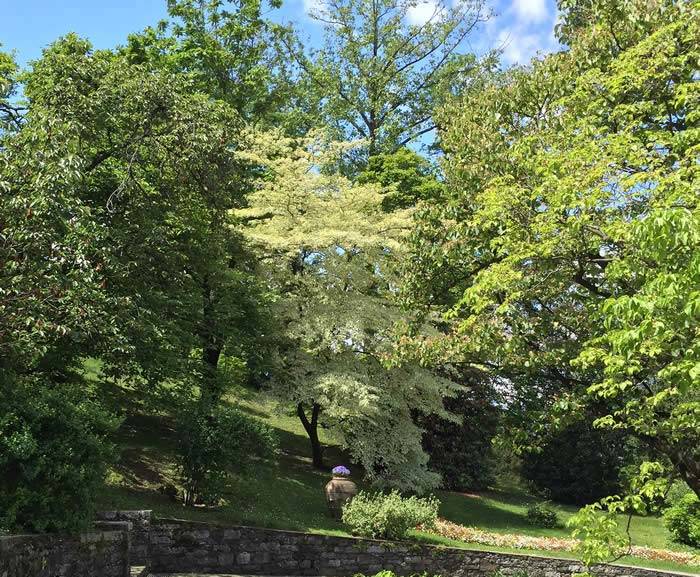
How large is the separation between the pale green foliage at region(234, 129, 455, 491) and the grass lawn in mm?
1587

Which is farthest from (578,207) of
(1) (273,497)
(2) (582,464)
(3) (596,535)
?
(2) (582,464)

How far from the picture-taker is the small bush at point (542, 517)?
19203mm

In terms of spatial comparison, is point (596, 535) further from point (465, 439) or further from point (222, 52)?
point (222, 52)

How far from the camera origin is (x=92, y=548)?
26.5ft

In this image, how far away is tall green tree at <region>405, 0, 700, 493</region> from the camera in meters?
9.12

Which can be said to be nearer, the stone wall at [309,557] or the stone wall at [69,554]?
the stone wall at [69,554]

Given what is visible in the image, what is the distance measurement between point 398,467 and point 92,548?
10.7 m

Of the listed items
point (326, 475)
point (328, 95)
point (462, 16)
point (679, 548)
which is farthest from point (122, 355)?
point (462, 16)

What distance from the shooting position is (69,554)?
25.1ft

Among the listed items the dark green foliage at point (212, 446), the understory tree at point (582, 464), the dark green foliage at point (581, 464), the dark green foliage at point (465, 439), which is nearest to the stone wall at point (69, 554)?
the dark green foliage at point (212, 446)

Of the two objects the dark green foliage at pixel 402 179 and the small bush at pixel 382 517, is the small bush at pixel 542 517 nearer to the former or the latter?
the small bush at pixel 382 517

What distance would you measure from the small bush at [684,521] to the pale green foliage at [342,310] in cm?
726

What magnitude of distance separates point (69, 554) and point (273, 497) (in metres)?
7.62

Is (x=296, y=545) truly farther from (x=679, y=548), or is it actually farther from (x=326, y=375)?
(x=679, y=548)
